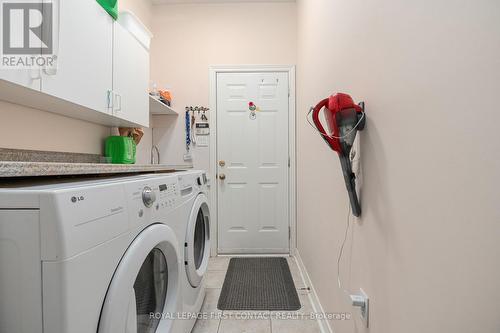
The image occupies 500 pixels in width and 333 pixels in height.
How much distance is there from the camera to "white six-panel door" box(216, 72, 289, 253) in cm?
274

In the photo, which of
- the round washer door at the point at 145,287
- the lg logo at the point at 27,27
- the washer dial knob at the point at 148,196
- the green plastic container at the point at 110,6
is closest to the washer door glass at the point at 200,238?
the round washer door at the point at 145,287

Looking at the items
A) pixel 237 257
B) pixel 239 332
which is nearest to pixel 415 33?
pixel 239 332

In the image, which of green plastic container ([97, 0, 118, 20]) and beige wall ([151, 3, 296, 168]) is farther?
beige wall ([151, 3, 296, 168])

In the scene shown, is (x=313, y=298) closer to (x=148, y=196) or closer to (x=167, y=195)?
(x=167, y=195)

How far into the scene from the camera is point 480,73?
0.44 meters

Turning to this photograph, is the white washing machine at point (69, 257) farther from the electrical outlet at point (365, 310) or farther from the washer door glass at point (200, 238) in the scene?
the washer door glass at point (200, 238)

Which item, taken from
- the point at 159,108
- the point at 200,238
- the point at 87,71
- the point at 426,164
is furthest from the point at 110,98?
the point at 426,164

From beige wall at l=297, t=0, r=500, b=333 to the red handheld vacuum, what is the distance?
40 millimetres

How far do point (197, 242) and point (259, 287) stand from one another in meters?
0.73

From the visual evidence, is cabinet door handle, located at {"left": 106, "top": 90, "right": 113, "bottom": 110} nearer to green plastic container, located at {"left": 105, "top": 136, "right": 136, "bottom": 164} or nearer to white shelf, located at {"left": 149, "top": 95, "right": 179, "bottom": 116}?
green plastic container, located at {"left": 105, "top": 136, "right": 136, "bottom": 164}

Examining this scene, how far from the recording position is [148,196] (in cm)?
81

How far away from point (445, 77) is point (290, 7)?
8.81 ft

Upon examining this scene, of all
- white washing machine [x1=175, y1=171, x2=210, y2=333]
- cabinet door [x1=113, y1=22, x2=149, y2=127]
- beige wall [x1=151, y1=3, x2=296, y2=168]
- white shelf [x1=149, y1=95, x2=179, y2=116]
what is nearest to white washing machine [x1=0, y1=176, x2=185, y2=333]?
white washing machine [x1=175, y1=171, x2=210, y2=333]

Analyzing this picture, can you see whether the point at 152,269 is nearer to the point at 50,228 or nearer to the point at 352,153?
the point at 50,228
